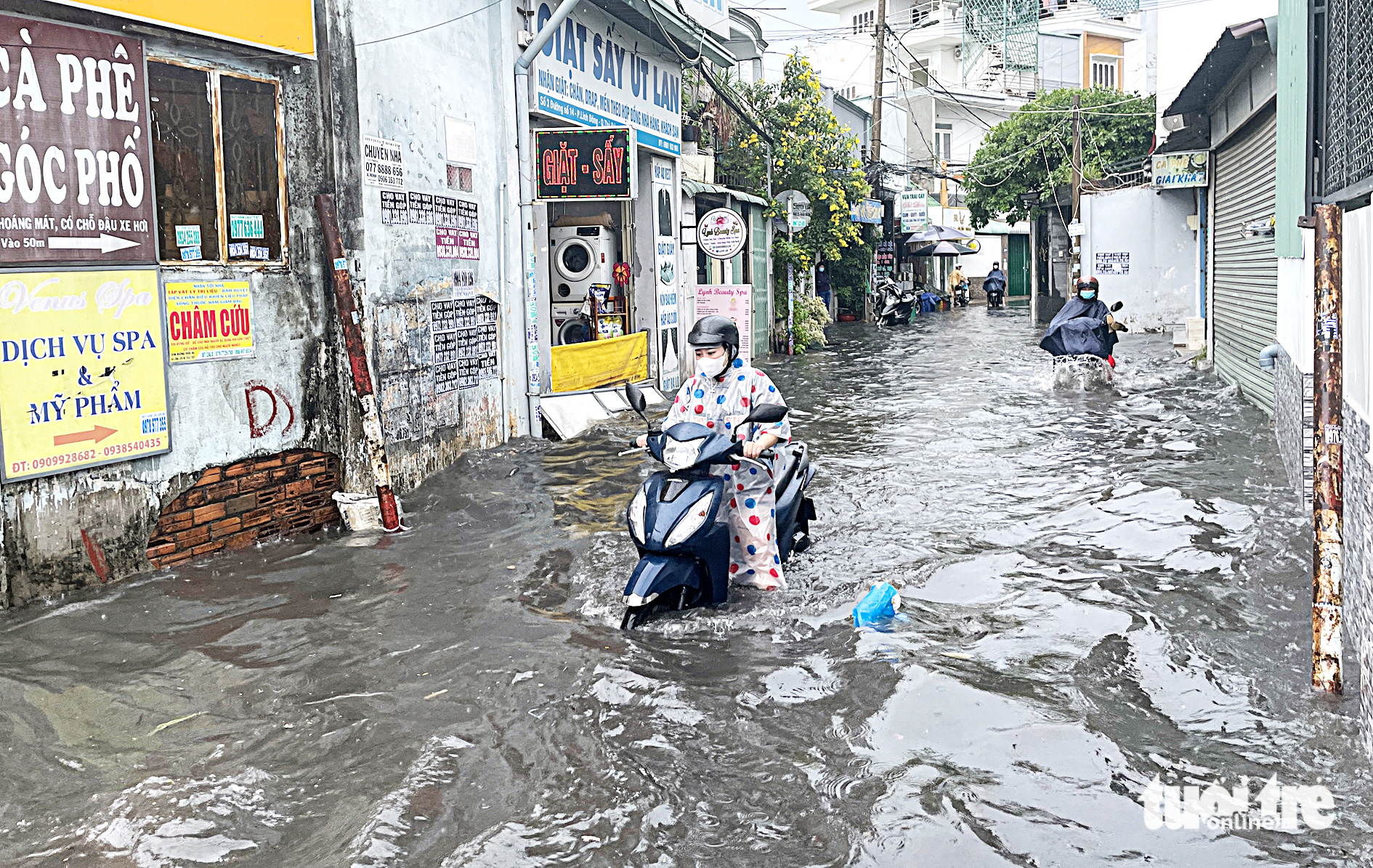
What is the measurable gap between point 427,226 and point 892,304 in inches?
1064

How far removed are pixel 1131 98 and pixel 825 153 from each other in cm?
1343

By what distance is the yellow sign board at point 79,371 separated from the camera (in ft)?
21.5

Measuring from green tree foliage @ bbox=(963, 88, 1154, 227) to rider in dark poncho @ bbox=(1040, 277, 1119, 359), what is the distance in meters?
19.7

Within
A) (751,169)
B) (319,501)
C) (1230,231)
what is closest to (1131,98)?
(751,169)

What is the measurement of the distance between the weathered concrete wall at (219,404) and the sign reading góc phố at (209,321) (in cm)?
6

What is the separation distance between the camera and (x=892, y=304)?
36.2m

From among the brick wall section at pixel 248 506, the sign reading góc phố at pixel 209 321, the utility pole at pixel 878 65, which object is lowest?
the brick wall section at pixel 248 506

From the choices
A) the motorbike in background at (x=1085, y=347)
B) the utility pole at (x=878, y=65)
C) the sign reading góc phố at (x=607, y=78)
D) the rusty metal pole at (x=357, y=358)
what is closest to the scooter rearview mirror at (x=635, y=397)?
the rusty metal pole at (x=357, y=358)

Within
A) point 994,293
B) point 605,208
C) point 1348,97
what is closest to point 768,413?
point 1348,97

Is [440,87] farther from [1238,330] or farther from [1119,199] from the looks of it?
[1119,199]

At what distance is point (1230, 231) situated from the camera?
16719 mm

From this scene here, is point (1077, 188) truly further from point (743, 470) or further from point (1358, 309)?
point (1358, 309)

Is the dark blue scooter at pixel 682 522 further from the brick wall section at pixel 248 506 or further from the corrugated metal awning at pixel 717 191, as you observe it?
the corrugated metal awning at pixel 717 191

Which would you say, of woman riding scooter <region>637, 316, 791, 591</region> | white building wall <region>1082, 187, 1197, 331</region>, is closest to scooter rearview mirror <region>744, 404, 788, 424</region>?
woman riding scooter <region>637, 316, 791, 591</region>
